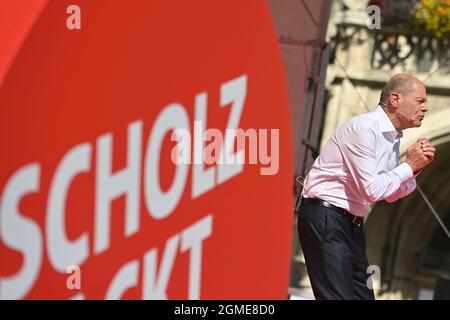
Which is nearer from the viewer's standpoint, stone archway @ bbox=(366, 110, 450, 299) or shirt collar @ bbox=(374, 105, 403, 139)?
shirt collar @ bbox=(374, 105, 403, 139)

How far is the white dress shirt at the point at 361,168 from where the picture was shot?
2811mm

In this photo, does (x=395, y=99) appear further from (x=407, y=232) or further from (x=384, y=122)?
(x=407, y=232)

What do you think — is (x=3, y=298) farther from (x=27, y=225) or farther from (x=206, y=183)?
(x=206, y=183)

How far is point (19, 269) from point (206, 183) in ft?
1.81

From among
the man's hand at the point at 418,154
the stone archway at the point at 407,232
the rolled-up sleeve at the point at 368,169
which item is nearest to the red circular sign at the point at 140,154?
the rolled-up sleeve at the point at 368,169

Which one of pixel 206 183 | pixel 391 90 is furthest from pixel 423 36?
pixel 206 183

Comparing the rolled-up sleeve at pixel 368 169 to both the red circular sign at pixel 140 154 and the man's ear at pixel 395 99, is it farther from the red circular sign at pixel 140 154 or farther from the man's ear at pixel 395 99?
the red circular sign at pixel 140 154

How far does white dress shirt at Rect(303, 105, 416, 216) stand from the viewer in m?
2.81

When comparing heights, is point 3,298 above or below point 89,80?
below

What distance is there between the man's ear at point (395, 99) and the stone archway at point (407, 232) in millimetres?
9918

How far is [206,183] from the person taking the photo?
7.45 ft

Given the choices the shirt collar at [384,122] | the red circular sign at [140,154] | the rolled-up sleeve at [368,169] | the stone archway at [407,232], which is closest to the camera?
the red circular sign at [140,154]

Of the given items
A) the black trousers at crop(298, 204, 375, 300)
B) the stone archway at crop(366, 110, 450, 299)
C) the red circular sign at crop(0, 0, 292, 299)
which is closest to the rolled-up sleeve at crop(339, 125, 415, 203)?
the black trousers at crop(298, 204, 375, 300)

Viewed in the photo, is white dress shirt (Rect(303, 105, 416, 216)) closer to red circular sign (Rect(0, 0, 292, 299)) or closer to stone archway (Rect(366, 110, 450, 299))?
red circular sign (Rect(0, 0, 292, 299))
